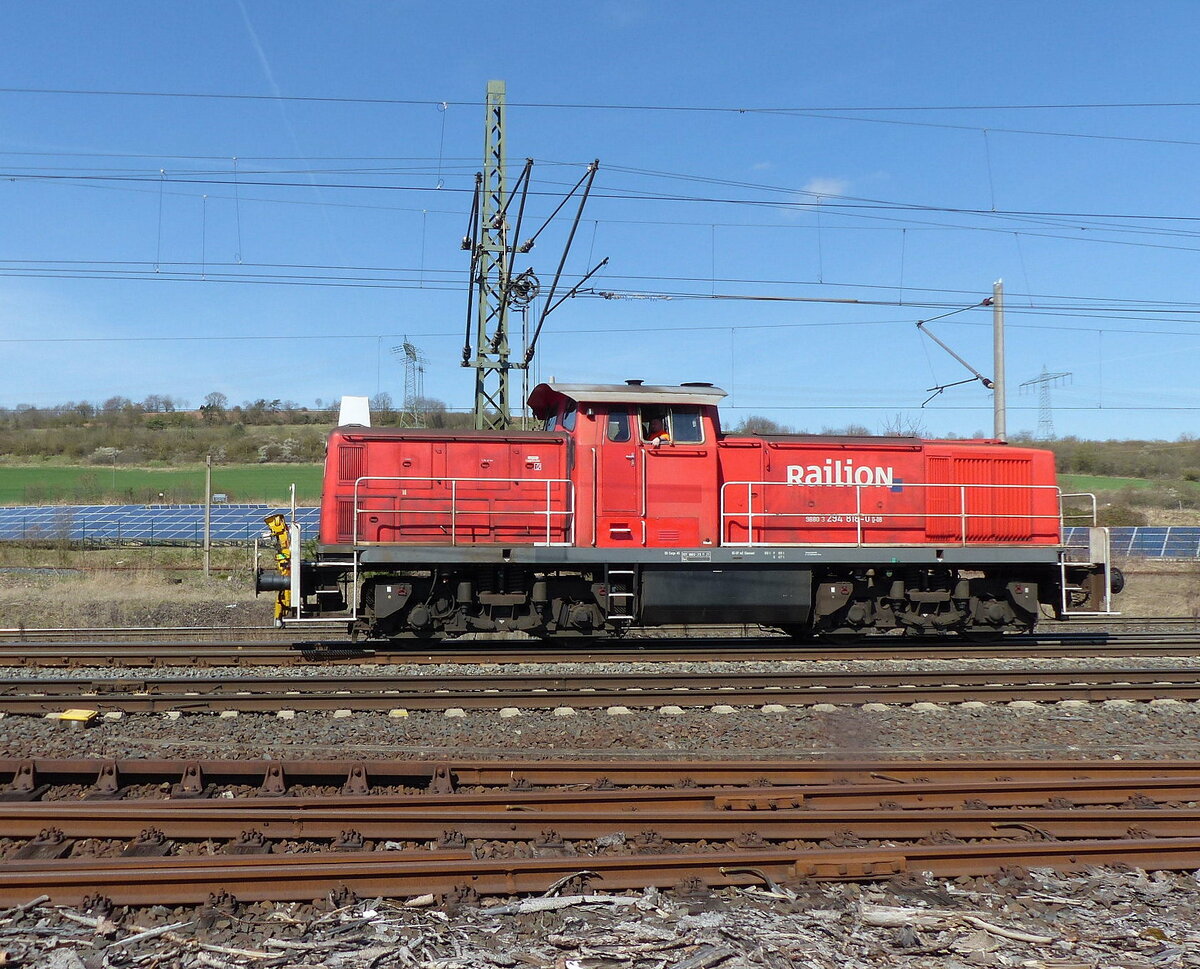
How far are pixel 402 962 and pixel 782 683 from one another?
6670 mm

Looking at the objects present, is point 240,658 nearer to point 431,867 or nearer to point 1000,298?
point 431,867

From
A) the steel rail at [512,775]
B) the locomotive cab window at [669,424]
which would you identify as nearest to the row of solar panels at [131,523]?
the locomotive cab window at [669,424]

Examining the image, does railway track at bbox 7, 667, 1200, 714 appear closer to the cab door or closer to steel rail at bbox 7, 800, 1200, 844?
the cab door

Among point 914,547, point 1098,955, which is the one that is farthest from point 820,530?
point 1098,955

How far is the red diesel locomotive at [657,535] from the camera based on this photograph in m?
11.8

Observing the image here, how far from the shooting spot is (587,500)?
39.8 feet

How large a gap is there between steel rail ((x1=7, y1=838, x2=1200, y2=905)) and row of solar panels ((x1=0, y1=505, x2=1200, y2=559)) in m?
24.5

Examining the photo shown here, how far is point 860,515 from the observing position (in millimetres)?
12625

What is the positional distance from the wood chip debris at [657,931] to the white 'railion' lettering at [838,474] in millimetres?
8583

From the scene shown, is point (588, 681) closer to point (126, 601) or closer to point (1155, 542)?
point (126, 601)

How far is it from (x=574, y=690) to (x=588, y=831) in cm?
387

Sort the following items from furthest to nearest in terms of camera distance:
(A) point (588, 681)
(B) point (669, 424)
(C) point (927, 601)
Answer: (C) point (927, 601), (B) point (669, 424), (A) point (588, 681)

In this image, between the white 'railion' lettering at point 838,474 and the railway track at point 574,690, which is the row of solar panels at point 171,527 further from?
the white 'railion' lettering at point 838,474

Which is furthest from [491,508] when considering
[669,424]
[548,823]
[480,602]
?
[548,823]
